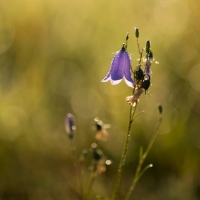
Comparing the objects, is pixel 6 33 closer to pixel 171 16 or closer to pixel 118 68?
pixel 171 16

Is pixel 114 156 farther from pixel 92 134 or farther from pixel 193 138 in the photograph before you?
pixel 193 138

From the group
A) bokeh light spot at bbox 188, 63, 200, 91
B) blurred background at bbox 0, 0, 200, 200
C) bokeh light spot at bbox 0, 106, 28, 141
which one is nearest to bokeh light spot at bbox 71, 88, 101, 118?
blurred background at bbox 0, 0, 200, 200

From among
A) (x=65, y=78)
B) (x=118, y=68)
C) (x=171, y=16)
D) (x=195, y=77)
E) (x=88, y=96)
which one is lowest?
(x=88, y=96)

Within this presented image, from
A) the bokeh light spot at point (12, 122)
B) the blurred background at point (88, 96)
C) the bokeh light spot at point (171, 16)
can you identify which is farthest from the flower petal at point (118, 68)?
the bokeh light spot at point (171, 16)

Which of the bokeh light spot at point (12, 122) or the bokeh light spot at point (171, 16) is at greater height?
the bokeh light spot at point (171, 16)

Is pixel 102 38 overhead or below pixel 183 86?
overhead

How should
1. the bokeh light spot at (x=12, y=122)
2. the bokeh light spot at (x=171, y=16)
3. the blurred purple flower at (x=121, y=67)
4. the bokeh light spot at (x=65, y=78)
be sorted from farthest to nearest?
the bokeh light spot at (x=171, y=16) < the bokeh light spot at (x=65, y=78) < the bokeh light spot at (x=12, y=122) < the blurred purple flower at (x=121, y=67)

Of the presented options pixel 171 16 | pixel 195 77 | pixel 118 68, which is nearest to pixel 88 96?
pixel 195 77

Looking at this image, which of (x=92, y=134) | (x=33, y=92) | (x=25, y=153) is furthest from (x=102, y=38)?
(x=25, y=153)

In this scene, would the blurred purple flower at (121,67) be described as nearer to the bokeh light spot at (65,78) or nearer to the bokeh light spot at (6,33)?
the bokeh light spot at (65,78)
